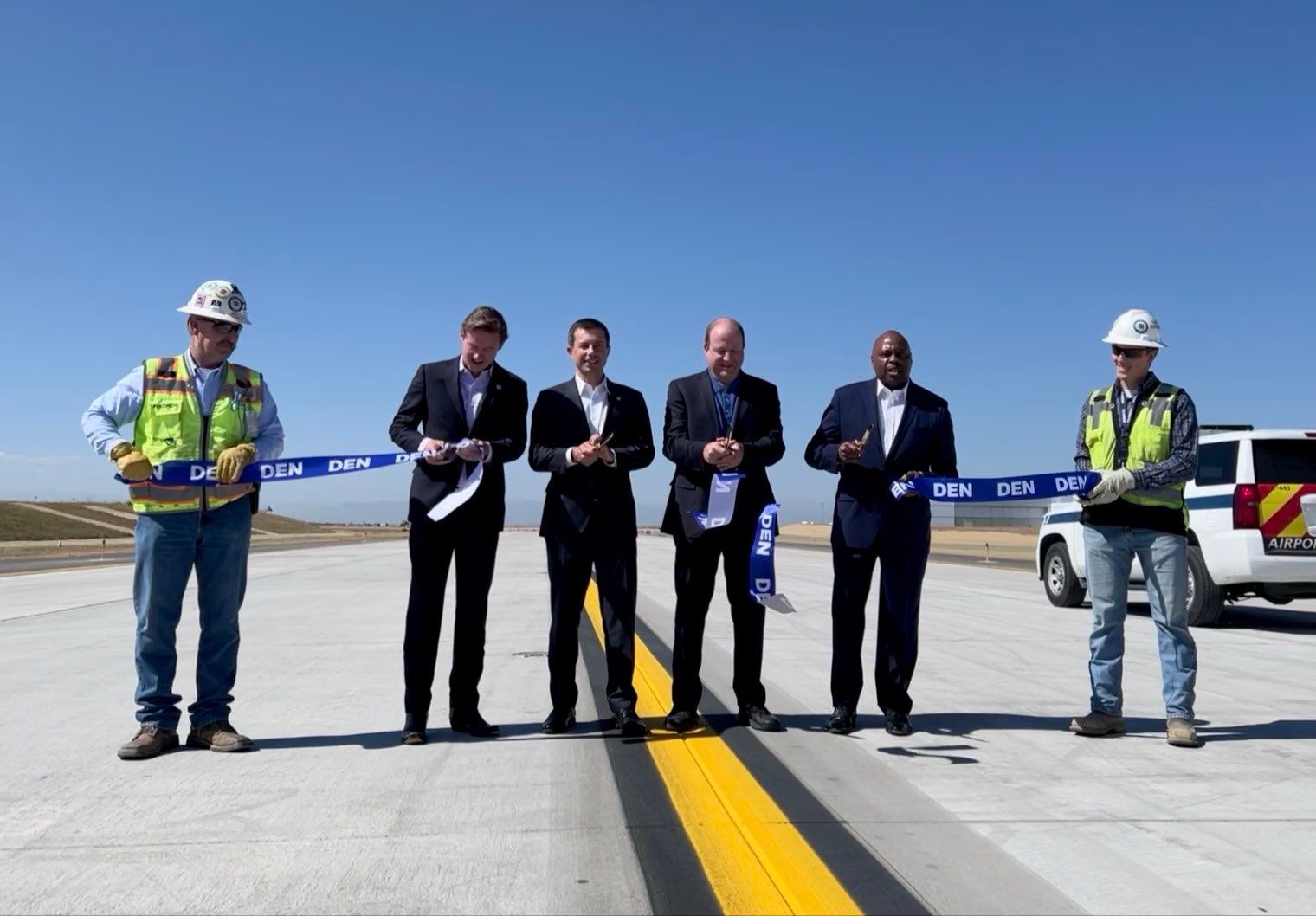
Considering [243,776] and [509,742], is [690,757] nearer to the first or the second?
[509,742]

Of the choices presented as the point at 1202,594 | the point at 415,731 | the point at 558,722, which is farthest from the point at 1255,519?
the point at 415,731

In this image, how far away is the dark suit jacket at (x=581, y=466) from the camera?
5340 mm

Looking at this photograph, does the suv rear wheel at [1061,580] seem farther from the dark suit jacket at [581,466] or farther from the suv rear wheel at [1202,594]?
the dark suit jacket at [581,466]

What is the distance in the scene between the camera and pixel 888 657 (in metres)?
5.41

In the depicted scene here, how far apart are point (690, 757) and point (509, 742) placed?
0.93 m

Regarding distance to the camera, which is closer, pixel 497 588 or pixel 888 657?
pixel 888 657

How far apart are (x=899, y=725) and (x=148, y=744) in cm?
353

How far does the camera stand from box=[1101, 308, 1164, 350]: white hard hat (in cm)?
537

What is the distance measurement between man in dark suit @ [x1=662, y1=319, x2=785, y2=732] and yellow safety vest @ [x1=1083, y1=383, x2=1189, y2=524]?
66.4 inches

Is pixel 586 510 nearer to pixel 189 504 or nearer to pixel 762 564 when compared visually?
pixel 762 564

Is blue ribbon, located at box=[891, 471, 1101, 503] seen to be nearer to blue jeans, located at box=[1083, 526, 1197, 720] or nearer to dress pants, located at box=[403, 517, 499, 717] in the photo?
blue jeans, located at box=[1083, 526, 1197, 720]

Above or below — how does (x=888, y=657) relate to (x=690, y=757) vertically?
above

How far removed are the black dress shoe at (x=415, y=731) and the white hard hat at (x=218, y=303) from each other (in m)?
2.07

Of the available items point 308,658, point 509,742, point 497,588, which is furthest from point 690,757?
point 497,588
